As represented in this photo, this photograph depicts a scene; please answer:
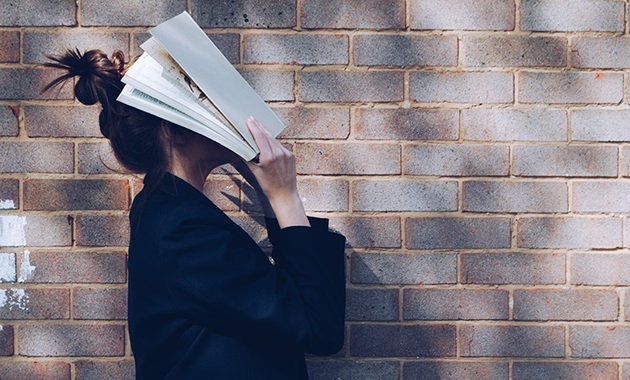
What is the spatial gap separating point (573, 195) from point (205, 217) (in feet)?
4.00

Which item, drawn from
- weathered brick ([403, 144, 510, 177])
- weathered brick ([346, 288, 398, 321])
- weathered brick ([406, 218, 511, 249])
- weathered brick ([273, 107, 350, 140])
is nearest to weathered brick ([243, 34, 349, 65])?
weathered brick ([273, 107, 350, 140])

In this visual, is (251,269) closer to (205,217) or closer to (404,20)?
(205,217)

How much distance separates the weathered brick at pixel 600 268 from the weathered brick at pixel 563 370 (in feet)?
0.86

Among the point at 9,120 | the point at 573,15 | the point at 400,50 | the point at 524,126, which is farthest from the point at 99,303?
the point at 573,15

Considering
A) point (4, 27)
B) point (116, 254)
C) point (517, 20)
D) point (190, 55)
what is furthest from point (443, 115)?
point (4, 27)

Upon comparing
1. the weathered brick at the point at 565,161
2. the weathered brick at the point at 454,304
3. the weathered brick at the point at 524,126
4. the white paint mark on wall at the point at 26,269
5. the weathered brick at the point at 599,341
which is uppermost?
the weathered brick at the point at 524,126

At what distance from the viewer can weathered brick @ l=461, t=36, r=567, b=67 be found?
7.16 feet

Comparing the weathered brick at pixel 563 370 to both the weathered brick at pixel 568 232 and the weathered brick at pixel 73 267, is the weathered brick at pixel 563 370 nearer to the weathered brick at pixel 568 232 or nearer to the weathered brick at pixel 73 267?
the weathered brick at pixel 568 232

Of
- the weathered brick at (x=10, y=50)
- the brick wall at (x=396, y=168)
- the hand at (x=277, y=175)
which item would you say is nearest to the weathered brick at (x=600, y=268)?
the brick wall at (x=396, y=168)

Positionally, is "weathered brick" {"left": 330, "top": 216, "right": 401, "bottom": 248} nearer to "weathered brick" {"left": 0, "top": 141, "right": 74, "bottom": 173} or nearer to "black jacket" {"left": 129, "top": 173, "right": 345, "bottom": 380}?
"black jacket" {"left": 129, "top": 173, "right": 345, "bottom": 380}

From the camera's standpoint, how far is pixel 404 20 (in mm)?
2174

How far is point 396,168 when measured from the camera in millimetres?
2191

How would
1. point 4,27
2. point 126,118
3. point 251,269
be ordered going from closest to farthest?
point 251,269, point 126,118, point 4,27

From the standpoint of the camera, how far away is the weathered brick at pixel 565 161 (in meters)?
2.20
